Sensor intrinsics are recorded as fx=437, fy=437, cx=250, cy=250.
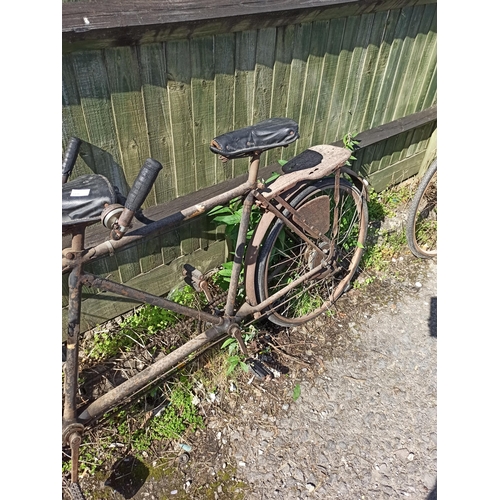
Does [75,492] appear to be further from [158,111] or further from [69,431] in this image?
[158,111]

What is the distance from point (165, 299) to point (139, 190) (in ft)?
2.36

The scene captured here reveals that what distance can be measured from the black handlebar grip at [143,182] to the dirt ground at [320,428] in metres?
1.57

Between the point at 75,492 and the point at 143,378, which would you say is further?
the point at 143,378

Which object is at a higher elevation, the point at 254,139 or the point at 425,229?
the point at 254,139

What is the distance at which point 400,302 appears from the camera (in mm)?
3465

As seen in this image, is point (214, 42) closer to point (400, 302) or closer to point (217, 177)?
point (217, 177)

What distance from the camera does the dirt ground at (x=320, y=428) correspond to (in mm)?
2406

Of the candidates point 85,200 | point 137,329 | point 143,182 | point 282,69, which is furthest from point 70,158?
point 282,69

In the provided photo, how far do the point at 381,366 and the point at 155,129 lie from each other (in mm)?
2136

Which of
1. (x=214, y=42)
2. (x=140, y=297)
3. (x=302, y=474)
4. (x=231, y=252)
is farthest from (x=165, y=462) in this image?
(x=214, y=42)

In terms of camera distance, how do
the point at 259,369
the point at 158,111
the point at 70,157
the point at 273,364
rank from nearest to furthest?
1. the point at 70,157
2. the point at 158,111
3. the point at 259,369
4. the point at 273,364

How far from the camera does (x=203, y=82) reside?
2.39 m

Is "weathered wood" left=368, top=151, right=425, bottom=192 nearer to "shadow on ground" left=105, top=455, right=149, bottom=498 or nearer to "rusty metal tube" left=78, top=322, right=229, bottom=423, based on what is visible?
"rusty metal tube" left=78, top=322, right=229, bottom=423

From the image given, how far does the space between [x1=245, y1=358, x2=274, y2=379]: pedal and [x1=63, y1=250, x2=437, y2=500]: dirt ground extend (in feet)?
0.25
